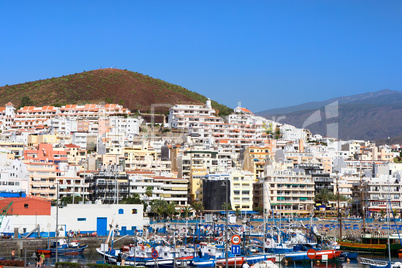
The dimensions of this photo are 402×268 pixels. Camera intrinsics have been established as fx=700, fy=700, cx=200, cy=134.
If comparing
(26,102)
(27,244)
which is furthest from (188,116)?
(27,244)

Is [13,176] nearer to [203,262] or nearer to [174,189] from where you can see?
[174,189]

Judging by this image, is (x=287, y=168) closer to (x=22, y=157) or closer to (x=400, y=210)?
(x=400, y=210)

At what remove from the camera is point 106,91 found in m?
166

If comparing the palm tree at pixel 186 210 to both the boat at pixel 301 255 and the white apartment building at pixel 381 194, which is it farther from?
the boat at pixel 301 255

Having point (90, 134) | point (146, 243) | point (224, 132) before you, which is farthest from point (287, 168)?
point (146, 243)

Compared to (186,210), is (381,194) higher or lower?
higher

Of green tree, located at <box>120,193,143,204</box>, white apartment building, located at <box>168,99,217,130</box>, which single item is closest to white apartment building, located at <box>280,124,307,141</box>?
white apartment building, located at <box>168,99,217,130</box>

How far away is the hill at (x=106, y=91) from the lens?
156 m

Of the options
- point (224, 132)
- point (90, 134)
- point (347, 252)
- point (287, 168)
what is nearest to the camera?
point (347, 252)

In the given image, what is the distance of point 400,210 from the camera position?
83062 mm

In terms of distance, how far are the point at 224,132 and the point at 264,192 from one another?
37.0 metres

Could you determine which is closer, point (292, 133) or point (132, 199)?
point (132, 199)

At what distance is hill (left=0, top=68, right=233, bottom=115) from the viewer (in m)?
156

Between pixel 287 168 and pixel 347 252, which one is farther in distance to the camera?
pixel 287 168
